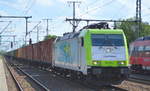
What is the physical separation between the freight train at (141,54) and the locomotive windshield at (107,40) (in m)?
9.44

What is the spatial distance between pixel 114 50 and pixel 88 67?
170 cm

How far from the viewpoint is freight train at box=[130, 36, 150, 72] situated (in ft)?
91.3

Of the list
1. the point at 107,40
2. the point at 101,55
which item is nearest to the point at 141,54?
the point at 107,40

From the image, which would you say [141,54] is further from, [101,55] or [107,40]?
[101,55]

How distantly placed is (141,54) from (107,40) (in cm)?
1141

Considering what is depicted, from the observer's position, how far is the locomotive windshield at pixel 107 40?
18312 mm

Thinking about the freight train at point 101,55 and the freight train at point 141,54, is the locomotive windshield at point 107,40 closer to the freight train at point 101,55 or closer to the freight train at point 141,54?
the freight train at point 101,55

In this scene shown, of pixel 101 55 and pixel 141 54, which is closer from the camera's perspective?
pixel 101 55

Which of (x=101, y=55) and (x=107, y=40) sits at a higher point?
(x=107, y=40)

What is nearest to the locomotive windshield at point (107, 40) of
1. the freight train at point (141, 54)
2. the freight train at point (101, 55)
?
the freight train at point (101, 55)

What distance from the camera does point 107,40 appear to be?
18406mm

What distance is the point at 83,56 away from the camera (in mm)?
18250

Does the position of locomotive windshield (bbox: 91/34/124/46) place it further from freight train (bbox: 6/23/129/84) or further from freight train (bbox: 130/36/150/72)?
freight train (bbox: 130/36/150/72)

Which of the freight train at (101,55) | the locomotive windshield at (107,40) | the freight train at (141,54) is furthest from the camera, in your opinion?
the freight train at (141,54)
